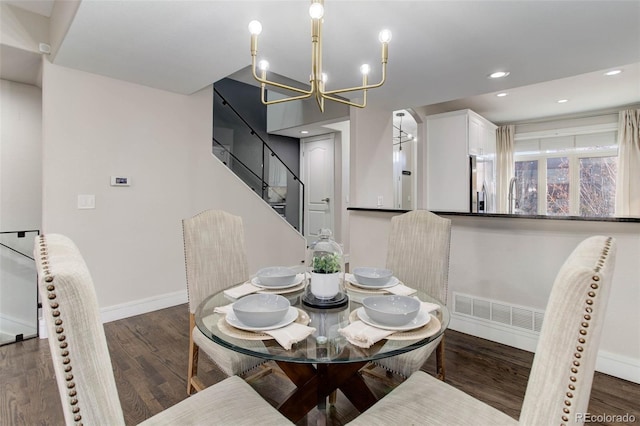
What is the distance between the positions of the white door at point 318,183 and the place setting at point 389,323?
14.6 feet

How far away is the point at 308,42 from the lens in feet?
7.50

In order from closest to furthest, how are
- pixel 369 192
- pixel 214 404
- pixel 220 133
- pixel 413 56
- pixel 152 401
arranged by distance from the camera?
pixel 214 404 < pixel 152 401 < pixel 413 56 < pixel 369 192 < pixel 220 133

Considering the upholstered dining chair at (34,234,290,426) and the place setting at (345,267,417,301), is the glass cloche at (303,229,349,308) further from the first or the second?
the upholstered dining chair at (34,234,290,426)

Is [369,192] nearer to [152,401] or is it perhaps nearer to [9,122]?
[152,401]

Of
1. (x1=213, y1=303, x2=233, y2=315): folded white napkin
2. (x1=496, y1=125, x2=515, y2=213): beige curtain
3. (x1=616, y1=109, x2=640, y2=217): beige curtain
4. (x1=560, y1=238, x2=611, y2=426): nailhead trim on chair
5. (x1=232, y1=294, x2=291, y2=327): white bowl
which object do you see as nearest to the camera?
(x1=560, y1=238, x2=611, y2=426): nailhead trim on chair

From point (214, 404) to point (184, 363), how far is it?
4.38 ft

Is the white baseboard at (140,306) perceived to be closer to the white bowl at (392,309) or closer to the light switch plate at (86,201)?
the light switch plate at (86,201)

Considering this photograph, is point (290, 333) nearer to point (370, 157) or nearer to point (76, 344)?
point (76, 344)

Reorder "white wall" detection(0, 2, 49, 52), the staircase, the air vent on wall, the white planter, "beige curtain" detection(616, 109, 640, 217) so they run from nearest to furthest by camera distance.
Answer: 1. the white planter
2. the air vent on wall
3. "white wall" detection(0, 2, 49, 52)
4. "beige curtain" detection(616, 109, 640, 217)
5. the staircase

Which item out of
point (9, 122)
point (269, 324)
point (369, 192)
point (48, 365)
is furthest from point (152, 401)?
point (9, 122)

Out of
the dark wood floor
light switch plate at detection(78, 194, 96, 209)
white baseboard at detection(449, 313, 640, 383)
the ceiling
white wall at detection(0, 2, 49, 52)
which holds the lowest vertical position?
the dark wood floor

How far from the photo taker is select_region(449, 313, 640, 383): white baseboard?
2.03 m

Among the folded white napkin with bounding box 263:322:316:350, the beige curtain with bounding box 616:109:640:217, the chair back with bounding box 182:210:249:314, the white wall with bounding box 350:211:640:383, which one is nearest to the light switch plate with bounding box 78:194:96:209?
the chair back with bounding box 182:210:249:314

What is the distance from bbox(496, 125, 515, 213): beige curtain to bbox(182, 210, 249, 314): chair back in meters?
5.72
